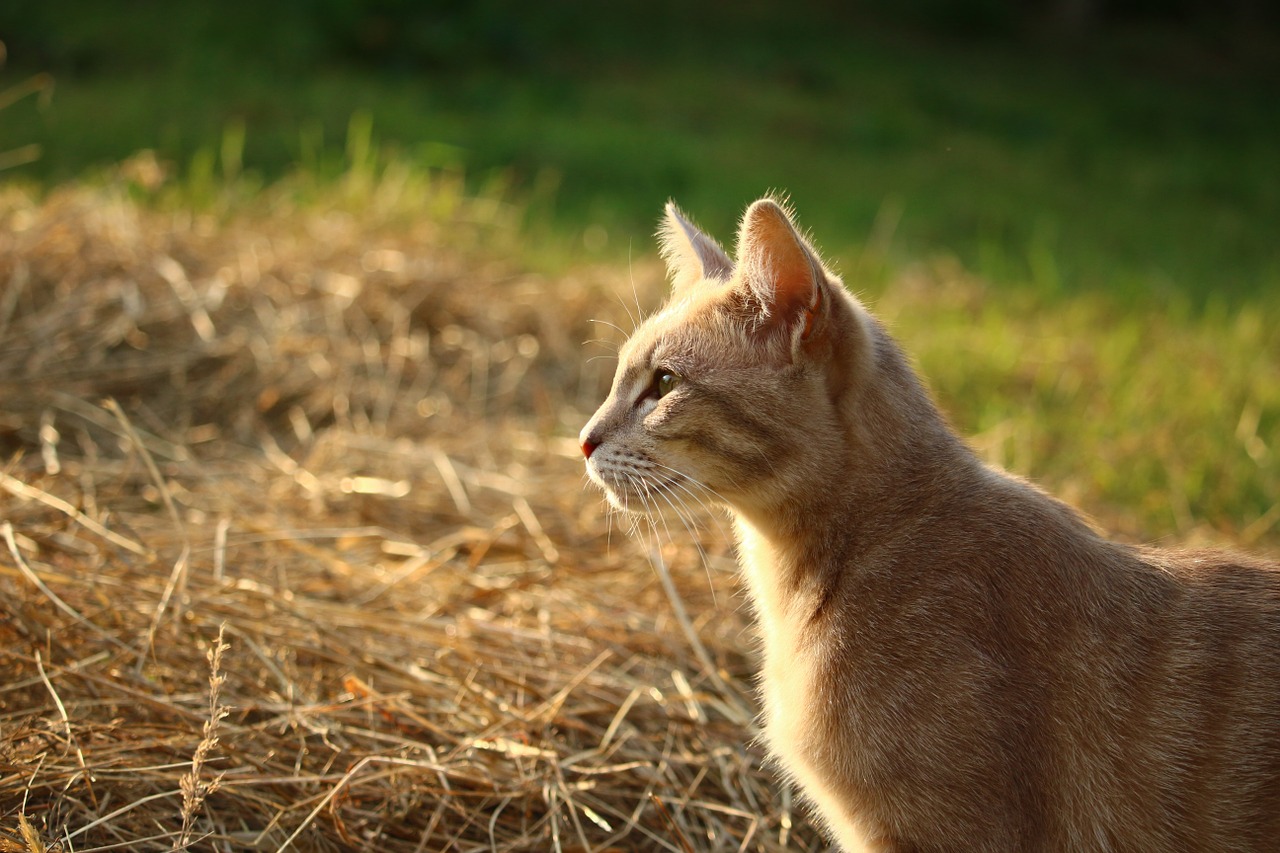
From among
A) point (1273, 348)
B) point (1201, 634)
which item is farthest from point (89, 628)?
point (1273, 348)

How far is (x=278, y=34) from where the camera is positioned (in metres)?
9.45

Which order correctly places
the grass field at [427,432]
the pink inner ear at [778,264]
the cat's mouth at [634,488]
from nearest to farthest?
the pink inner ear at [778,264]
the cat's mouth at [634,488]
the grass field at [427,432]

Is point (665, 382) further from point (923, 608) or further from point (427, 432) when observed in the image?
point (427, 432)

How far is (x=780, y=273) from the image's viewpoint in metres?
2.05

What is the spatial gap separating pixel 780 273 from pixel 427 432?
89.4 inches

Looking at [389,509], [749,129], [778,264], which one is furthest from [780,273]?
[749,129]

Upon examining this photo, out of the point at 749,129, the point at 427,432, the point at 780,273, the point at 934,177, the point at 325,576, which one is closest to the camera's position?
the point at 780,273

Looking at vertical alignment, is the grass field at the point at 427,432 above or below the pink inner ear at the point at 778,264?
below

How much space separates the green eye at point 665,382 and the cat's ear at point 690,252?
0.29 meters

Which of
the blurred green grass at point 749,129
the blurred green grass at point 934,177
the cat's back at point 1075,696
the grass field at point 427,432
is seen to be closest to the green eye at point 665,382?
the grass field at point 427,432

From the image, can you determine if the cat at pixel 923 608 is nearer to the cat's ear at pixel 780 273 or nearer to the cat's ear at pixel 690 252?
the cat's ear at pixel 780 273

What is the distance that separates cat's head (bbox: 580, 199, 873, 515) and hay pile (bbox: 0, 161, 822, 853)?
0.62 metres

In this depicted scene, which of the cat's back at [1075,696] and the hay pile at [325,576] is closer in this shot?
the cat's back at [1075,696]

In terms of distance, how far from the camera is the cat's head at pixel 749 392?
2.05 meters
